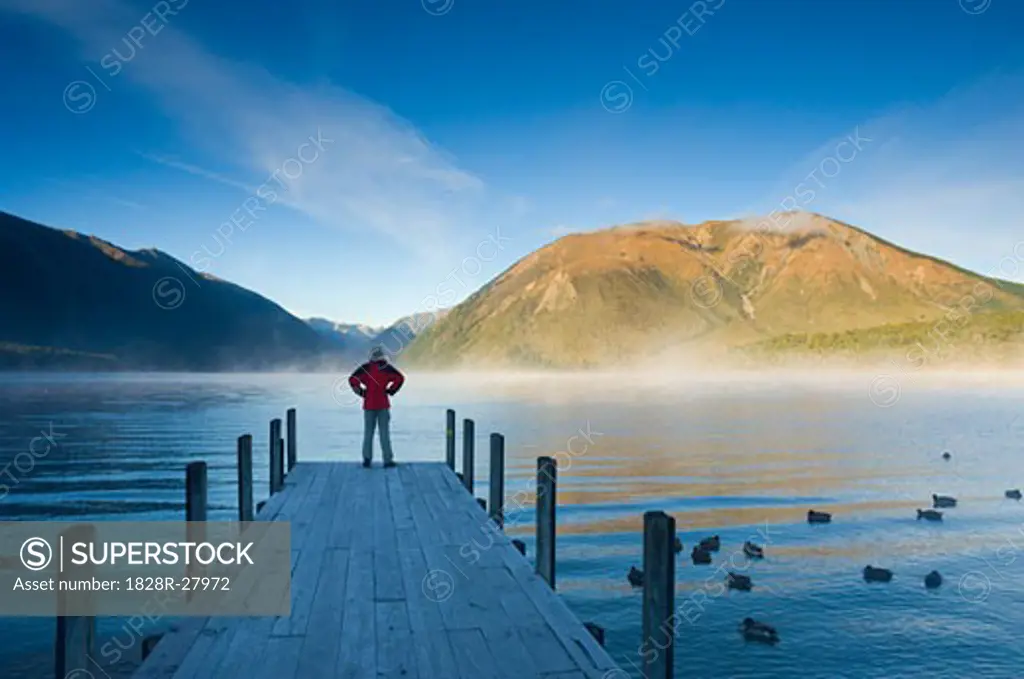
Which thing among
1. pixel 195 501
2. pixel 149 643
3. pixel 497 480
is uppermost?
pixel 195 501

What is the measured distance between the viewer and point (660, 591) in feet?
21.2

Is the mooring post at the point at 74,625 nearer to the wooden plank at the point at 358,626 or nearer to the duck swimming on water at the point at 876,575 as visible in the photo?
the wooden plank at the point at 358,626

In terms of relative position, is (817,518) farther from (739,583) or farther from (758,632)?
(758,632)

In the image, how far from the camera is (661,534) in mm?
6371

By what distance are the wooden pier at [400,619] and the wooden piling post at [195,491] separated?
4.21ft

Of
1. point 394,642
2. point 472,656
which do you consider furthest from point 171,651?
point 472,656

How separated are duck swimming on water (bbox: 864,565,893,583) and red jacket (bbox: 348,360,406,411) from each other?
1013 centimetres

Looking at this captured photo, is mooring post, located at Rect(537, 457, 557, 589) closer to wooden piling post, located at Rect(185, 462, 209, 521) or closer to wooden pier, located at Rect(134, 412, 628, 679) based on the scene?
wooden pier, located at Rect(134, 412, 628, 679)

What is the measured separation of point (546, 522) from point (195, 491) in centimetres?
439

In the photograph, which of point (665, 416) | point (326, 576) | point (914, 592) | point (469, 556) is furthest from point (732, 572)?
point (665, 416)

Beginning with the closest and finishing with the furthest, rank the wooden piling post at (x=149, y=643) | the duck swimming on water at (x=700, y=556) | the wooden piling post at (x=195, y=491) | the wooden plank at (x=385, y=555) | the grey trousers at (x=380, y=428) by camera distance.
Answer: the wooden piling post at (x=149, y=643), the wooden plank at (x=385, y=555), the wooden piling post at (x=195, y=491), the duck swimming on water at (x=700, y=556), the grey trousers at (x=380, y=428)

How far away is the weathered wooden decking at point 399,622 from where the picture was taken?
6.23m

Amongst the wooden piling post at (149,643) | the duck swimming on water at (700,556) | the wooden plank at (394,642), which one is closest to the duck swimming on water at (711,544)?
the duck swimming on water at (700,556)

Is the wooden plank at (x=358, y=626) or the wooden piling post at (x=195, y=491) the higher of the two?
the wooden piling post at (x=195, y=491)
